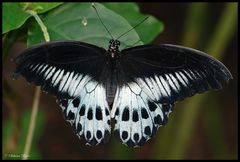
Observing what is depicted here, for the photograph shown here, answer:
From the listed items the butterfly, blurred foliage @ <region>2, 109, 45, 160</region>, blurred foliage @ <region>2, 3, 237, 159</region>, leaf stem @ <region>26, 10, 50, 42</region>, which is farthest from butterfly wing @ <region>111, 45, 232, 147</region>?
blurred foliage @ <region>2, 109, 45, 160</region>

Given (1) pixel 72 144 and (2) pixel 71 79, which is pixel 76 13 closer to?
(2) pixel 71 79

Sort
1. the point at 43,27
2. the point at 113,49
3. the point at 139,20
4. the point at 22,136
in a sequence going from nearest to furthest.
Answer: the point at 43,27 < the point at 113,49 < the point at 139,20 < the point at 22,136

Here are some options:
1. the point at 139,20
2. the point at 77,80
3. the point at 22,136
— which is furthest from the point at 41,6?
the point at 22,136

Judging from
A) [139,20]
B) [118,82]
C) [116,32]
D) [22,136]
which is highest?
[139,20]

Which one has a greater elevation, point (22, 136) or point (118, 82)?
point (118, 82)

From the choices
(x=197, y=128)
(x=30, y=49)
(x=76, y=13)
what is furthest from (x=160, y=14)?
(x=30, y=49)

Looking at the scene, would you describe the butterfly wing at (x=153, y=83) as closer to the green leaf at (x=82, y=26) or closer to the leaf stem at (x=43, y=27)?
the green leaf at (x=82, y=26)

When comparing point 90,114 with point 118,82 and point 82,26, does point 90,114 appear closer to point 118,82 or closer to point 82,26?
point 118,82
